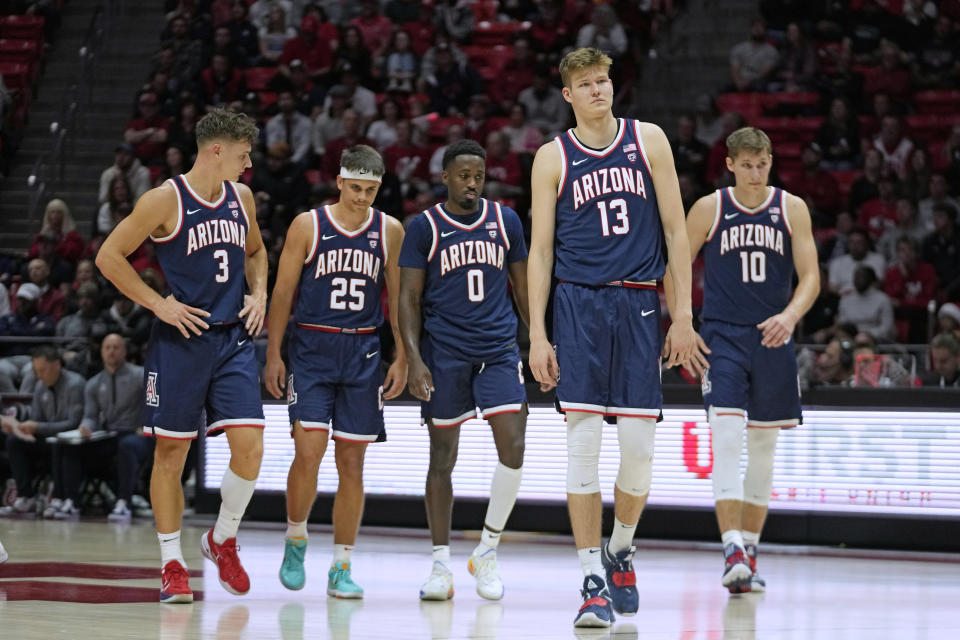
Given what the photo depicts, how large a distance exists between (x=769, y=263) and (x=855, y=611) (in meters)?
1.96

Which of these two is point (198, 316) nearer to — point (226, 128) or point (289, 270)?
point (289, 270)

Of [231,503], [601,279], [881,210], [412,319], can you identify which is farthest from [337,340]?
[881,210]

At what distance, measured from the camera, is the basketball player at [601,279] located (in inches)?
245

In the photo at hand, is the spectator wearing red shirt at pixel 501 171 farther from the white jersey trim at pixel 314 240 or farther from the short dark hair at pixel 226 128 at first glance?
the short dark hair at pixel 226 128

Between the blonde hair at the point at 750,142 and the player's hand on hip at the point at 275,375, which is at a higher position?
the blonde hair at the point at 750,142

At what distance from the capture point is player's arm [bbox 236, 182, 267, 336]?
7098mm

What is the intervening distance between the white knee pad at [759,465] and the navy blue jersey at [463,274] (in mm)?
→ 1531

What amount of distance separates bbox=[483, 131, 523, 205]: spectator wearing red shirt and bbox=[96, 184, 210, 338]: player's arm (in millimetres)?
8234

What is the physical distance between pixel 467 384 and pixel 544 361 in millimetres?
1392

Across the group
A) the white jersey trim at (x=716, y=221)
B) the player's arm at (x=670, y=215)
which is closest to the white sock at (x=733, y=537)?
the white jersey trim at (x=716, y=221)

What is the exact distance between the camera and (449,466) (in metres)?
7.54

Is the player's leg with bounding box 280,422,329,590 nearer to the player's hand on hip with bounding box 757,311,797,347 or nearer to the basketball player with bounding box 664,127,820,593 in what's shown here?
the basketball player with bounding box 664,127,820,593

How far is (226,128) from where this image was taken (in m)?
7.02

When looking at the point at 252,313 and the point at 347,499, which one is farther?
Result: the point at 347,499
